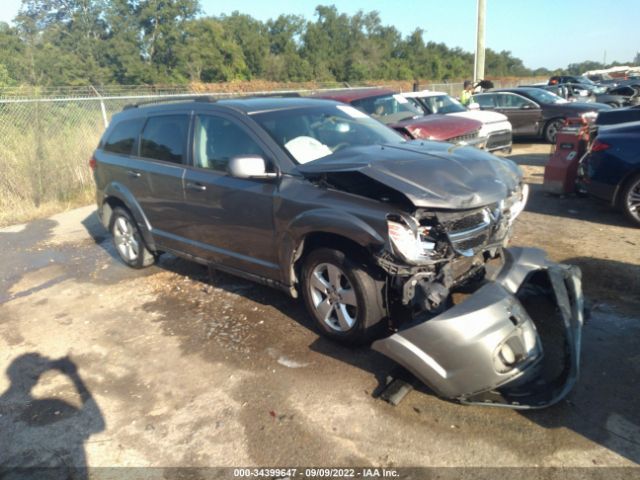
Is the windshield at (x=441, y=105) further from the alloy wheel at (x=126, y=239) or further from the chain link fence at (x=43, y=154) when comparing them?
the alloy wheel at (x=126, y=239)

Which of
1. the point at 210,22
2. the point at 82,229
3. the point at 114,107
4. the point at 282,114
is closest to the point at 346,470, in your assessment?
the point at 282,114

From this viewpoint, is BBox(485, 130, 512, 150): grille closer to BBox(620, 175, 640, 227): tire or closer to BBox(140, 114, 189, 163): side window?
BBox(620, 175, 640, 227): tire

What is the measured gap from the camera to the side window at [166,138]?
16.4ft

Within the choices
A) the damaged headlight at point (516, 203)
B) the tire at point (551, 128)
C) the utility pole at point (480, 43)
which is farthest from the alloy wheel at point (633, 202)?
the utility pole at point (480, 43)

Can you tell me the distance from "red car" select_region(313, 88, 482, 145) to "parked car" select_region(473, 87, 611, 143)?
200 inches

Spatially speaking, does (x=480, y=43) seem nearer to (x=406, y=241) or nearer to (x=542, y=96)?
(x=542, y=96)

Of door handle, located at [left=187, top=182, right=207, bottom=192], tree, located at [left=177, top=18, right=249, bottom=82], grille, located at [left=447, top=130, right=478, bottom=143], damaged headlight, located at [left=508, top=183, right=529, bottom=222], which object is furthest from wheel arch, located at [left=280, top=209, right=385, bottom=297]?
tree, located at [left=177, top=18, right=249, bottom=82]

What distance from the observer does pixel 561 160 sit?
773cm

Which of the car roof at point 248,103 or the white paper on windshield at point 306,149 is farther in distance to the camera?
the car roof at point 248,103

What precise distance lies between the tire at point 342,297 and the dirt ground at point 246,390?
0.20 meters

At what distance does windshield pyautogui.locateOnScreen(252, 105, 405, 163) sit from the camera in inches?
167

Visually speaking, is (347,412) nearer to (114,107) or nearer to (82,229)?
(82,229)

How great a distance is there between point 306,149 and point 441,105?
856 centimetres

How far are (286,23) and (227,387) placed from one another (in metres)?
58.6
